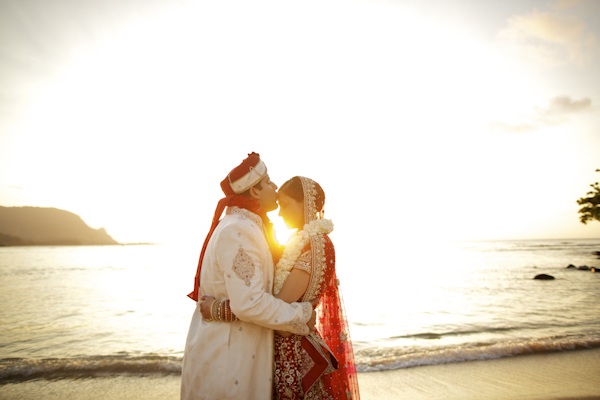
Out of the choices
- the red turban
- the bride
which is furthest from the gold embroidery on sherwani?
the red turban

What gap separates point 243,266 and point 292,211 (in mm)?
623

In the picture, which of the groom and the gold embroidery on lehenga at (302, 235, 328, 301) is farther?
the gold embroidery on lehenga at (302, 235, 328, 301)

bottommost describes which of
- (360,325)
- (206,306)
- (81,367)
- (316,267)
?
(360,325)

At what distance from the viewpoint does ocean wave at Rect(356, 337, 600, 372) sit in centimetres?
559

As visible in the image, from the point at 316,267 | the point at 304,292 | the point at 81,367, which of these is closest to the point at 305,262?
the point at 316,267

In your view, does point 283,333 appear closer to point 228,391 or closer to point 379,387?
point 228,391

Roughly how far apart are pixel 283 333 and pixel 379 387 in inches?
126

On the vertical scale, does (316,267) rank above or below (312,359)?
above

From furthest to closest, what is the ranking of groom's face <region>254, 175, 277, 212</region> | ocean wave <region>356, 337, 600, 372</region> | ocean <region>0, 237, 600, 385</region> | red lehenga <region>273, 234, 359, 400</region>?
ocean <region>0, 237, 600, 385</region>
ocean wave <region>356, 337, 600, 372</region>
groom's face <region>254, 175, 277, 212</region>
red lehenga <region>273, 234, 359, 400</region>

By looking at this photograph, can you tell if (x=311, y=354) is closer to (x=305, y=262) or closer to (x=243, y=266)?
(x=305, y=262)

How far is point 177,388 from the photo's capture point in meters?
4.79

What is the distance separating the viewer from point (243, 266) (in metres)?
2.02

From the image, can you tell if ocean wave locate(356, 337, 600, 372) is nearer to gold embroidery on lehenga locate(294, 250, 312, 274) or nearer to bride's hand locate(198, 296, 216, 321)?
gold embroidery on lehenga locate(294, 250, 312, 274)

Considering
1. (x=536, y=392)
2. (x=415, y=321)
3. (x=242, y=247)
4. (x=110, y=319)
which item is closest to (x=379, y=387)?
(x=536, y=392)
